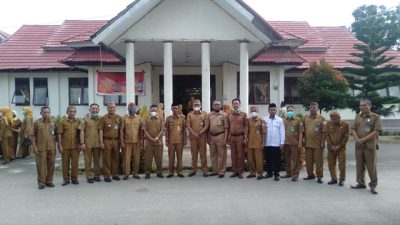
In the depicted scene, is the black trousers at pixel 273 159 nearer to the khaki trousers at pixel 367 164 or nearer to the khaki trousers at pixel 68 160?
the khaki trousers at pixel 367 164

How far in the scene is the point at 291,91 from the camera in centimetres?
1944

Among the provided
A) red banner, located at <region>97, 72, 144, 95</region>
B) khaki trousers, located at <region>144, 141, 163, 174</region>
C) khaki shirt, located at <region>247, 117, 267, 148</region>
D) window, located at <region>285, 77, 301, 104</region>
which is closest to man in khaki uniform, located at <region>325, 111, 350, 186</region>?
khaki shirt, located at <region>247, 117, 267, 148</region>

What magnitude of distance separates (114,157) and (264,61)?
10.1 meters

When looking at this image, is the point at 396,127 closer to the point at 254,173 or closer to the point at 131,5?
A: the point at 254,173

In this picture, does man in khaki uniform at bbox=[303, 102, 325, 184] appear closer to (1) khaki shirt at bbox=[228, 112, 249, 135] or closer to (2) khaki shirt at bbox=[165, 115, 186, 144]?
(1) khaki shirt at bbox=[228, 112, 249, 135]

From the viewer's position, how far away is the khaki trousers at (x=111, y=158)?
8.70 metres

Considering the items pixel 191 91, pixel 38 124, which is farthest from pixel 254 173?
pixel 191 91

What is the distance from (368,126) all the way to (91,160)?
5885mm

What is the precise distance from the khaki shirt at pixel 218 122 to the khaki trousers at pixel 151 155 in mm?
1303

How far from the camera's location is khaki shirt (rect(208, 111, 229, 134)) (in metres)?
9.12

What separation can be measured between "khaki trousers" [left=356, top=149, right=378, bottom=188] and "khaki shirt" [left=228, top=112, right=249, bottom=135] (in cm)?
250

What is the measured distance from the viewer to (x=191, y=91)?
18953mm

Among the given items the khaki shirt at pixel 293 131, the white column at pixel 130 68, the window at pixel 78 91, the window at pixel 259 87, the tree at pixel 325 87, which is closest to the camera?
the khaki shirt at pixel 293 131

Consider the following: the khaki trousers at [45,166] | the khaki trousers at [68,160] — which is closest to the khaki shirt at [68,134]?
the khaki trousers at [68,160]
